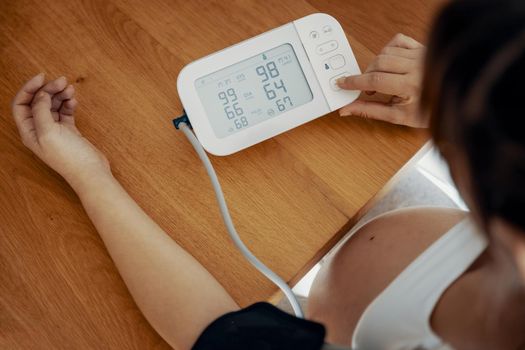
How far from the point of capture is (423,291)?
1.79ft

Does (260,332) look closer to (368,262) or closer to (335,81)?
(368,262)

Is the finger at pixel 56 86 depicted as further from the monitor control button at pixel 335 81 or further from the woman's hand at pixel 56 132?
the monitor control button at pixel 335 81

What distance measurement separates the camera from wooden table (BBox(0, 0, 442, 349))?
0.62m

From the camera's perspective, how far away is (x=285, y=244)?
2.14 feet

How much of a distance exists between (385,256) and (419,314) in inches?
4.8

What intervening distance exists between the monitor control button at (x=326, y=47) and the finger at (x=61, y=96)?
1.03ft

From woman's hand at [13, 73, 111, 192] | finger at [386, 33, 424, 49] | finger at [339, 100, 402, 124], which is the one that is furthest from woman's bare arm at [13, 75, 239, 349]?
finger at [386, 33, 424, 49]

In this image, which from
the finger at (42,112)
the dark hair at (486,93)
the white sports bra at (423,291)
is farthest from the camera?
Answer: the finger at (42,112)

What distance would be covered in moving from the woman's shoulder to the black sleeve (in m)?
0.11

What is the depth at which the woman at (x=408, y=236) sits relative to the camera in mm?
316

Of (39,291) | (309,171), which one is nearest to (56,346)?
(39,291)

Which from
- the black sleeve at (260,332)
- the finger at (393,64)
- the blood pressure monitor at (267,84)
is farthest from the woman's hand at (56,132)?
the finger at (393,64)

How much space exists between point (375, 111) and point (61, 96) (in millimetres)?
396

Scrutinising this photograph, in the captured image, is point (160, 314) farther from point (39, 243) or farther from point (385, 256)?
point (385, 256)
